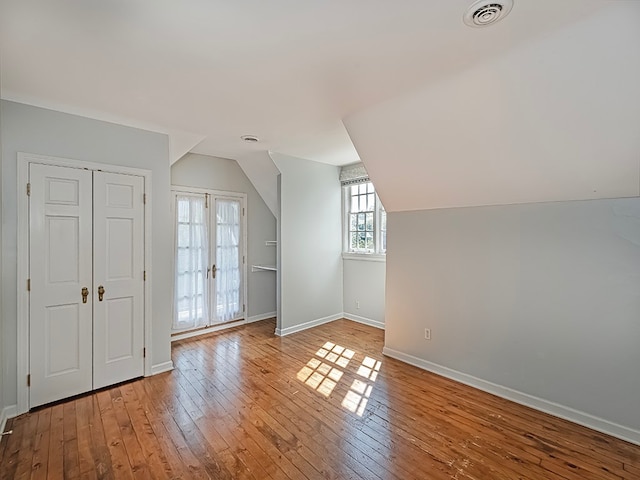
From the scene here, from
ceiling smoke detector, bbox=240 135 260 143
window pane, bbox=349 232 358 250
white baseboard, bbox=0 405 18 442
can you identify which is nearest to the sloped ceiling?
ceiling smoke detector, bbox=240 135 260 143

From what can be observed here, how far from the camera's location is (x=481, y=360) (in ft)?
9.80

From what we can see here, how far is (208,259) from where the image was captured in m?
4.59

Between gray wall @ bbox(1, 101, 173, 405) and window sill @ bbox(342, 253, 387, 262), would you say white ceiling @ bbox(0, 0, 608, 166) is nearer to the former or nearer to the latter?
gray wall @ bbox(1, 101, 173, 405)

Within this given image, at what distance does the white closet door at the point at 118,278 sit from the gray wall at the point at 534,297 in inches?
115

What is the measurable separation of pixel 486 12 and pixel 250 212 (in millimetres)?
4167

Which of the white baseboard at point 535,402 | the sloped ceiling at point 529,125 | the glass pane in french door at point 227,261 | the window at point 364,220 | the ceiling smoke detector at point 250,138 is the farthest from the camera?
the window at point 364,220

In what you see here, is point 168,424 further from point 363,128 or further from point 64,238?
point 363,128

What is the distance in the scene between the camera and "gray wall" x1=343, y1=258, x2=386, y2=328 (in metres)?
4.79

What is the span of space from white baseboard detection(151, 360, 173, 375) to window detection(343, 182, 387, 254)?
312 centimetres

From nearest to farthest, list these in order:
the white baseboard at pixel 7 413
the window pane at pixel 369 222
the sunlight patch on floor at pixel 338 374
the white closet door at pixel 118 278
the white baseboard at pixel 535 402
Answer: the white baseboard at pixel 535 402 → the white baseboard at pixel 7 413 → the sunlight patch on floor at pixel 338 374 → the white closet door at pixel 118 278 → the window pane at pixel 369 222

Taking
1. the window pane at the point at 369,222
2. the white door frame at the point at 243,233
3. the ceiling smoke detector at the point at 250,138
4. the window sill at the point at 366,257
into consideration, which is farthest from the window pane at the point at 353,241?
the ceiling smoke detector at the point at 250,138

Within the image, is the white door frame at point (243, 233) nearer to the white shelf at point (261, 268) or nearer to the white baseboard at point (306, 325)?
the white shelf at point (261, 268)

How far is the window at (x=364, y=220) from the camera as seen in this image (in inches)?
190

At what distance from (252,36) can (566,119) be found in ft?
6.76
